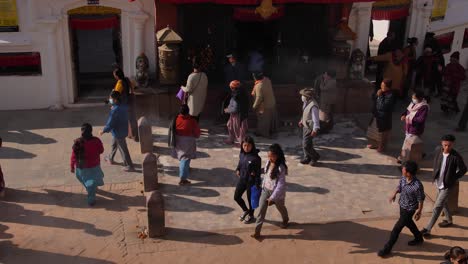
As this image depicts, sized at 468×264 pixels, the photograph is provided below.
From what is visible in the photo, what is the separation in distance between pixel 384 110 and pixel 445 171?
296 centimetres

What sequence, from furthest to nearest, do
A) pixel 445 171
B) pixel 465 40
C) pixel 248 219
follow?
pixel 465 40
pixel 248 219
pixel 445 171

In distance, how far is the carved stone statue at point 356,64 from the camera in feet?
47.3

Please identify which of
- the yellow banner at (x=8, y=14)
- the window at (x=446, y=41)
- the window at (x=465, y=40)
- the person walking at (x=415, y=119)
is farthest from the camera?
the window at (x=465, y=40)

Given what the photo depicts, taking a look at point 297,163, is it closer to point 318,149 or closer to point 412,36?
point 318,149

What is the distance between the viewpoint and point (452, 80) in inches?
559

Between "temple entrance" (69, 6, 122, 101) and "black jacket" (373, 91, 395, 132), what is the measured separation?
660 cm

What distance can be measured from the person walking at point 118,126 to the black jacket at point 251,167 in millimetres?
2981

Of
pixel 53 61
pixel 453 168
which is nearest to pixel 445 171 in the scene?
pixel 453 168

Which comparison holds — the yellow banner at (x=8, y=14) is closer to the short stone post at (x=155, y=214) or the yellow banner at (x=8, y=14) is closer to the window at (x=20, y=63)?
the window at (x=20, y=63)

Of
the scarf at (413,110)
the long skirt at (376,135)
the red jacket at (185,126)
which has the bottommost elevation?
the long skirt at (376,135)

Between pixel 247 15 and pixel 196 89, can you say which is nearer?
pixel 196 89

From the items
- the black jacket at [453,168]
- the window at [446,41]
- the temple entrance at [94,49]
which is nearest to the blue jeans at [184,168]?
the black jacket at [453,168]

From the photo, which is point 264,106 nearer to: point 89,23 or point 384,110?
point 384,110

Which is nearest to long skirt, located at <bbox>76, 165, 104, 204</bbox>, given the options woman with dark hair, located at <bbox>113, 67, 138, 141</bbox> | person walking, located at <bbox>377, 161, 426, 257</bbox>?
woman with dark hair, located at <bbox>113, 67, 138, 141</bbox>
